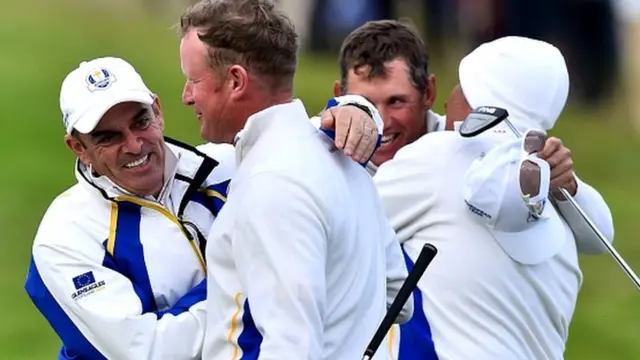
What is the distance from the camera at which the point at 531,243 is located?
3922 millimetres

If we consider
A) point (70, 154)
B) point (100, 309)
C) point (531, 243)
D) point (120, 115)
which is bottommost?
point (70, 154)

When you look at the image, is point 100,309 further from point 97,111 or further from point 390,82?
point 390,82

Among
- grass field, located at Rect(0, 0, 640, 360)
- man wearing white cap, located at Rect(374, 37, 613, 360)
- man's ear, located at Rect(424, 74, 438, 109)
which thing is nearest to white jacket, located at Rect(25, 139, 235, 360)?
man wearing white cap, located at Rect(374, 37, 613, 360)

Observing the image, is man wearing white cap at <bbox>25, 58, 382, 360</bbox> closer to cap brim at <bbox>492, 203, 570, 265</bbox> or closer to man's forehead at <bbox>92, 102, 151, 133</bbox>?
man's forehead at <bbox>92, 102, 151, 133</bbox>

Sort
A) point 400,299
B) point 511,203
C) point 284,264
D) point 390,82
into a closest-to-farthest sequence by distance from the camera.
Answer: point 284,264
point 400,299
point 511,203
point 390,82

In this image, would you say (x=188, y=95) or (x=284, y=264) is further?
(x=188, y=95)

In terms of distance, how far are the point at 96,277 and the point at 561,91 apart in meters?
1.45

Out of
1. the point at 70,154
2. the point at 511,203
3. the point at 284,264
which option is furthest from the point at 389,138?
the point at 70,154

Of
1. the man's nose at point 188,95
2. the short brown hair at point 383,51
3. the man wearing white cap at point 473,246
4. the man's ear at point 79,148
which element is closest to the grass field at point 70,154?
the short brown hair at point 383,51

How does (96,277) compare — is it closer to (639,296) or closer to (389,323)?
(389,323)

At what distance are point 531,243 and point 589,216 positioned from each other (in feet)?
1.30

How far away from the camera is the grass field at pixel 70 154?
11109 millimetres

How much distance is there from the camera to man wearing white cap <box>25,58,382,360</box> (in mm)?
3410

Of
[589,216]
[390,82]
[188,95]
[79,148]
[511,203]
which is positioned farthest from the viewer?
[390,82]
